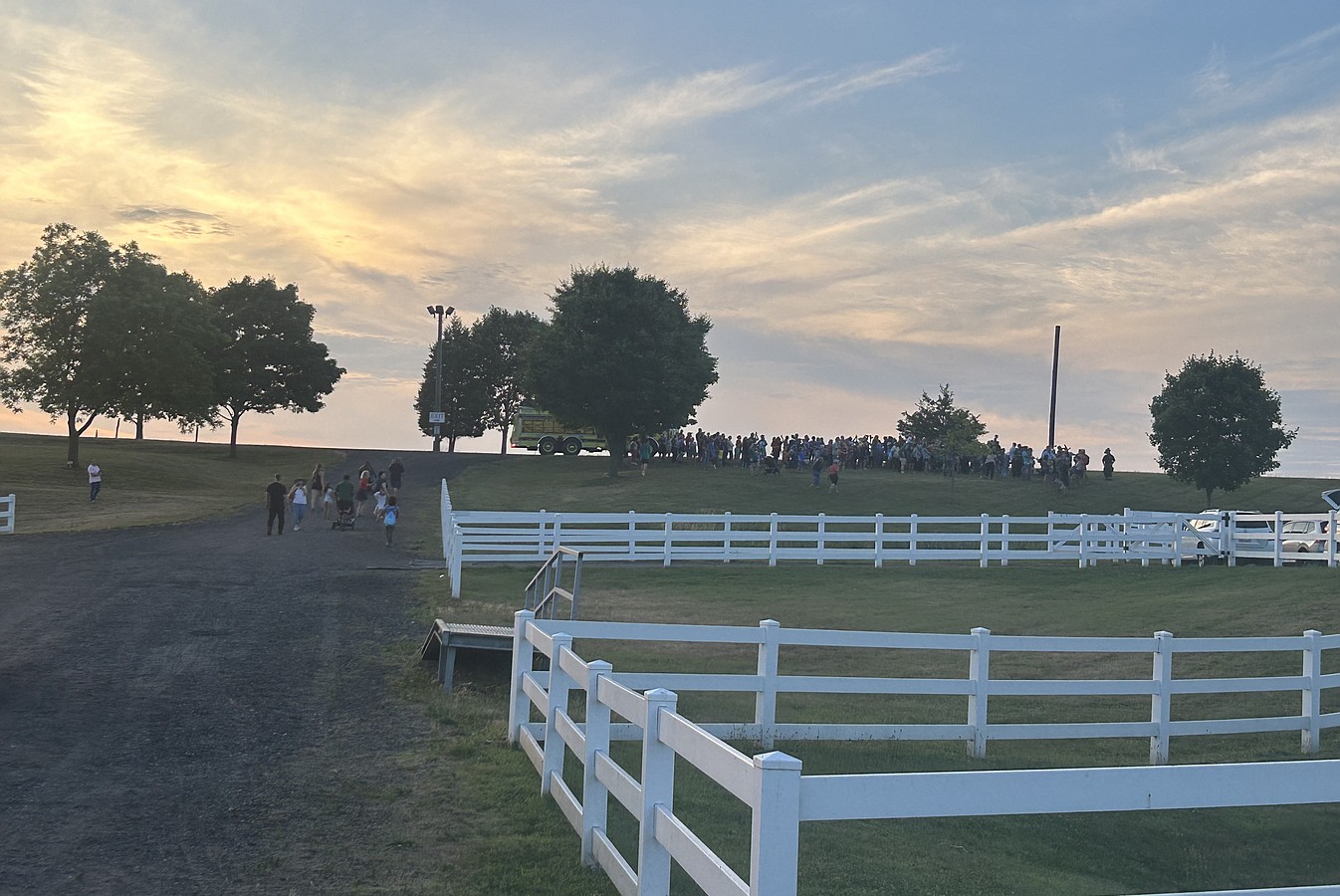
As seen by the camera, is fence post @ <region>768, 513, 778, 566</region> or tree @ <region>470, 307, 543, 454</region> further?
tree @ <region>470, 307, 543, 454</region>

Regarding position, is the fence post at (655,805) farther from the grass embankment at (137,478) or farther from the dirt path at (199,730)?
the grass embankment at (137,478)

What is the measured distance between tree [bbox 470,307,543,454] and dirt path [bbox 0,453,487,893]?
68.4 metres

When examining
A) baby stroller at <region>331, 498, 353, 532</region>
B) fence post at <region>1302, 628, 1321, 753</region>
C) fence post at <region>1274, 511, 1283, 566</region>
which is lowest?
fence post at <region>1302, 628, 1321, 753</region>

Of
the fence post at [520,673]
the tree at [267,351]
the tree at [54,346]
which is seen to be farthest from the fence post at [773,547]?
the tree at [267,351]

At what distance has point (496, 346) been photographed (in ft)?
299

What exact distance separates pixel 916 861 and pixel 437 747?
451cm

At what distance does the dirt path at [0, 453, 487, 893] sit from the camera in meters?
7.23

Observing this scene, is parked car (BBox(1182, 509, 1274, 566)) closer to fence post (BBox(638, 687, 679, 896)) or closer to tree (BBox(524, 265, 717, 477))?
fence post (BBox(638, 687, 679, 896))

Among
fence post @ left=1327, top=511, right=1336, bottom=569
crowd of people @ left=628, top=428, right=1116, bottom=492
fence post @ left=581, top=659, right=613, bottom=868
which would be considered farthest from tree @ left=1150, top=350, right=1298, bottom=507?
fence post @ left=581, top=659, right=613, bottom=868

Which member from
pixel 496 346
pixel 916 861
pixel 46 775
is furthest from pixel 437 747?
pixel 496 346

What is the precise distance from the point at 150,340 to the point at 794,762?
6336 cm

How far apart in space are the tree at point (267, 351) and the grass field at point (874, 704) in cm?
3101

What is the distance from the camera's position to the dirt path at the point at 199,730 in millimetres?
7230

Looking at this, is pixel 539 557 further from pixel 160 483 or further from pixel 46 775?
pixel 160 483
